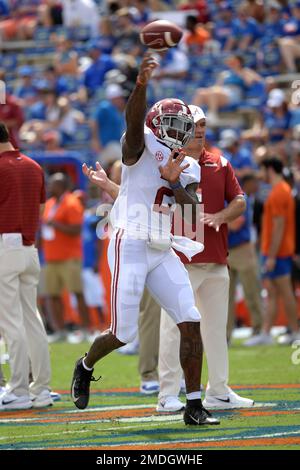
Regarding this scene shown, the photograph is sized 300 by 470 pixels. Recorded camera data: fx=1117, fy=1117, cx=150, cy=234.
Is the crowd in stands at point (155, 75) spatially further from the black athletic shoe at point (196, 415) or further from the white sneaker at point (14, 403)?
the black athletic shoe at point (196, 415)

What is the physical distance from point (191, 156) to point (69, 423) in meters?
2.08

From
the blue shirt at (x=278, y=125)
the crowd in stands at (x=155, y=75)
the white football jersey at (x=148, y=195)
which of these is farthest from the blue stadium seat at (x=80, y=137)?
the white football jersey at (x=148, y=195)

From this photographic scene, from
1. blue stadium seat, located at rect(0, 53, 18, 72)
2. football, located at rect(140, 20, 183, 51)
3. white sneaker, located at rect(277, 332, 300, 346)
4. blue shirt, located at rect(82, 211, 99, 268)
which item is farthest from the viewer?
blue stadium seat, located at rect(0, 53, 18, 72)

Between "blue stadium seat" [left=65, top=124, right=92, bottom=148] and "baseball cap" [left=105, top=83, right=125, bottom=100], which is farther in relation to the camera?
"blue stadium seat" [left=65, top=124, right=92, bottom=148]

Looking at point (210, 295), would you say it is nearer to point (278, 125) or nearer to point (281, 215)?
point (281, 215)

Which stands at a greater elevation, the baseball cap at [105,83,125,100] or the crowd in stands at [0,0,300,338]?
the baseball cap at [105,83,125,100]

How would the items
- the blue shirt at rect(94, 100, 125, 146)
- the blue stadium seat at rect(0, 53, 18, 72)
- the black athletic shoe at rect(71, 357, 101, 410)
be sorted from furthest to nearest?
the blue stadium seat at rect(0, 53, 18, 72) → the blue shirt at rect(94, 100, 125, 146) → the black athletic shoe at rect(71, 357, 101, 410)

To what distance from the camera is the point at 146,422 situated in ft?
23.5

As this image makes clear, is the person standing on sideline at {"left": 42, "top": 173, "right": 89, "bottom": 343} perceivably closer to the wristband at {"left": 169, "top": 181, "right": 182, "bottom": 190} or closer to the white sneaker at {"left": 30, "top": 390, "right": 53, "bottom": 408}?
the white sneaker at {"left": 30, "top": 390, "right": 53, "bottom": 408}

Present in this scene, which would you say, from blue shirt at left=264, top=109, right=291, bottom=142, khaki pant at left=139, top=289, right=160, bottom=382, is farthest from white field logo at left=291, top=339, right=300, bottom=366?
blue shirt at left=264, top=109, right=291, bottom=142

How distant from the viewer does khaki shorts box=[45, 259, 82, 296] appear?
15102mm

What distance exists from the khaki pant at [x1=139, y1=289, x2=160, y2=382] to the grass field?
0.23 meters

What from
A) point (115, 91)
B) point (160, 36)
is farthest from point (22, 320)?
point (115, 91)

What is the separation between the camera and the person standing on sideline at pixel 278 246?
12898 mm
